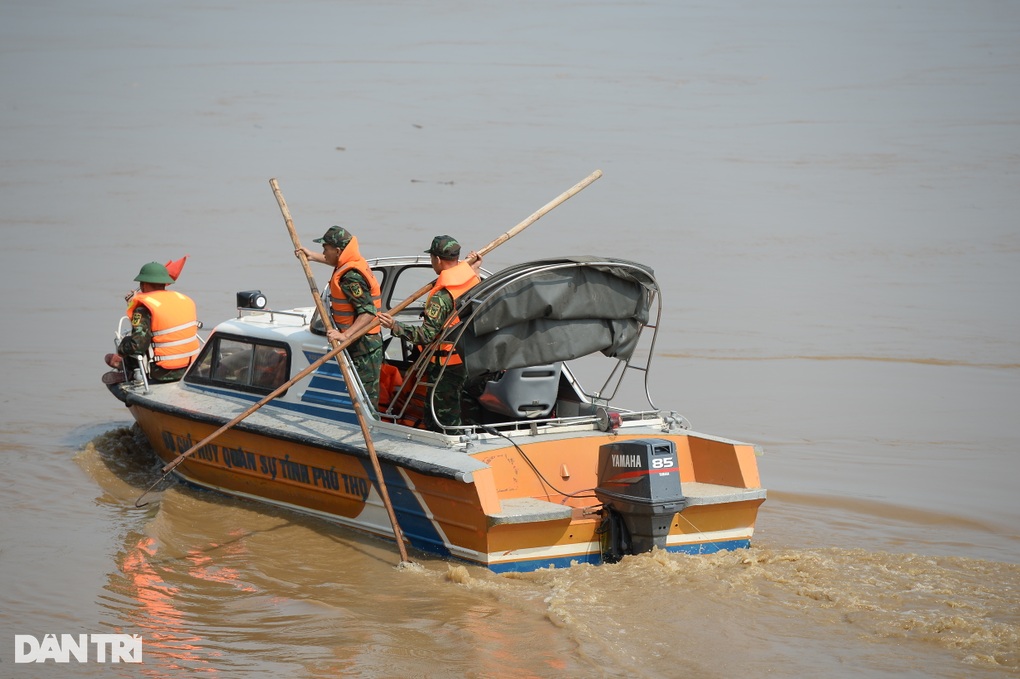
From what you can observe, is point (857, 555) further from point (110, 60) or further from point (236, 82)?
point (110, 60)

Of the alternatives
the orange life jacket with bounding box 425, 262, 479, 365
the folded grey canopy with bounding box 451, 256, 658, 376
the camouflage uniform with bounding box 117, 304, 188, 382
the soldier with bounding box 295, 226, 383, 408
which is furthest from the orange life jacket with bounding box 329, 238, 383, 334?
the camouflage uniform with bounding box 117, 304, 188, 382

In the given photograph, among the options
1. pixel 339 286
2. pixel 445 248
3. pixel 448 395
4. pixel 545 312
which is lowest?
pixel 448 395

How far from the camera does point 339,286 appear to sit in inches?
363

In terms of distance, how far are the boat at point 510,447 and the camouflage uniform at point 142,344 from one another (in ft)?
3.12

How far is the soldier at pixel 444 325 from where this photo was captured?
8.34m

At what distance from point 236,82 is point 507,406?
811 inches

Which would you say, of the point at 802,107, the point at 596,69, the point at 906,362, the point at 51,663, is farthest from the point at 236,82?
Answer: the point at 51,663

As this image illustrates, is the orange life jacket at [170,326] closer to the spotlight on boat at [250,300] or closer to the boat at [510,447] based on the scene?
the spotlight on boat at [250,300]

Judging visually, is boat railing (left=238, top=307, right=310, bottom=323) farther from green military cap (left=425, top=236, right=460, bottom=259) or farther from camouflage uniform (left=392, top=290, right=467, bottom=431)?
green military cap (left=425, top=236, right=460, bottom=259)

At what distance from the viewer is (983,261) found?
17703 millimetres

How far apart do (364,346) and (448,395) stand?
2.57 ft

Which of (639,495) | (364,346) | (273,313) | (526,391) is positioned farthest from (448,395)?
(273,313)

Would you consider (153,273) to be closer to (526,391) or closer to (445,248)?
(445,248)

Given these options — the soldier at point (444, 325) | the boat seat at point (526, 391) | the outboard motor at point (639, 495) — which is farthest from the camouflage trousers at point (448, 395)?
the outboard motor at point (639, 495)
